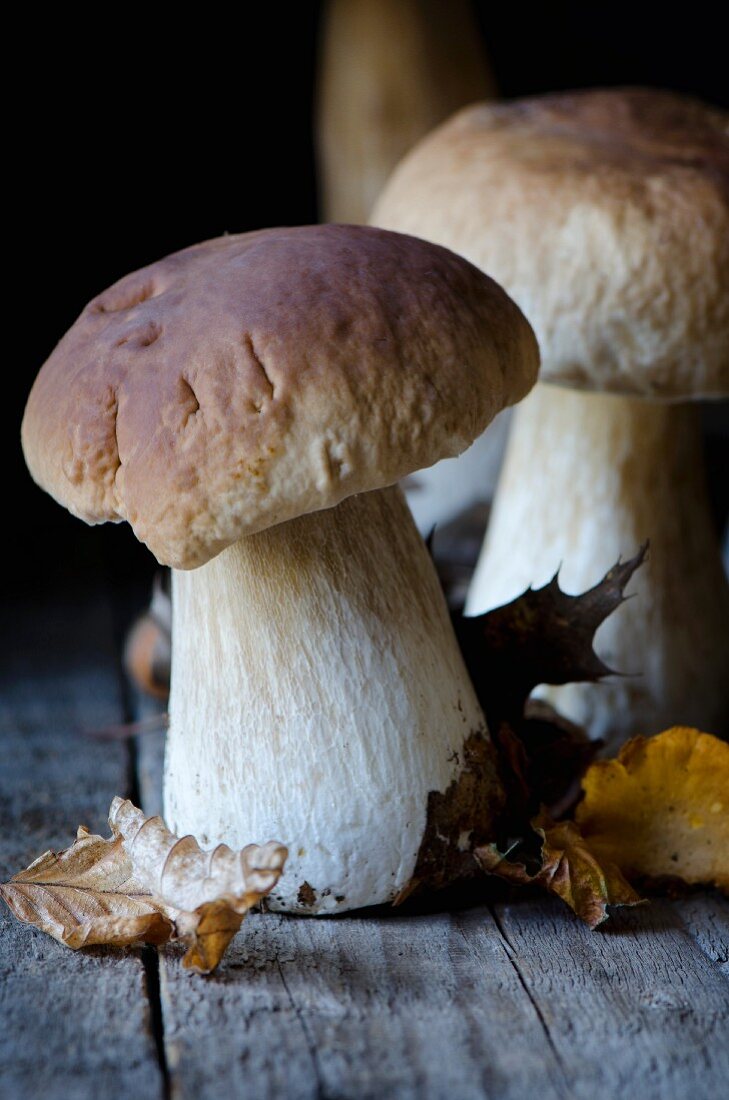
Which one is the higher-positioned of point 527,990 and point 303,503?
point 303,503

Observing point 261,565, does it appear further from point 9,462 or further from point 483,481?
point 9,462

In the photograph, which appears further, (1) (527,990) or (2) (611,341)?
(2) (611,341)

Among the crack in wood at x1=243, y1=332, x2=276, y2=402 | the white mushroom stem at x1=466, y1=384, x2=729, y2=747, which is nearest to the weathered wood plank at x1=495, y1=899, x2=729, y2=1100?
the white mushroom stem at x1=466, y1=384, x2=729, y2=747

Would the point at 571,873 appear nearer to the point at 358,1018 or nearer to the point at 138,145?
the point at 358,1018

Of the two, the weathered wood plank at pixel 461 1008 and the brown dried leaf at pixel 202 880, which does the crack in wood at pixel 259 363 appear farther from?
the weathered wood plank at pixel 461 1008

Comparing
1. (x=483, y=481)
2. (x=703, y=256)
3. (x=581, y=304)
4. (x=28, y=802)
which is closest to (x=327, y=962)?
(x=28, y=802)

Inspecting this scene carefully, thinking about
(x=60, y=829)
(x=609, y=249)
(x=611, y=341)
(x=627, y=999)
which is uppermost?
(x=609, y=249)

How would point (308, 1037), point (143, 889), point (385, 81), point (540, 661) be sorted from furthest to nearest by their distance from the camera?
point (385, 81) → point (540, 661) → point (143, 889) → point (308, 1037)

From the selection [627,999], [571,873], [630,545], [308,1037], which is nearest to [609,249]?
[630,545]

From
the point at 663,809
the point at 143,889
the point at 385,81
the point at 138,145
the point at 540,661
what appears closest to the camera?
the point at 143,889
